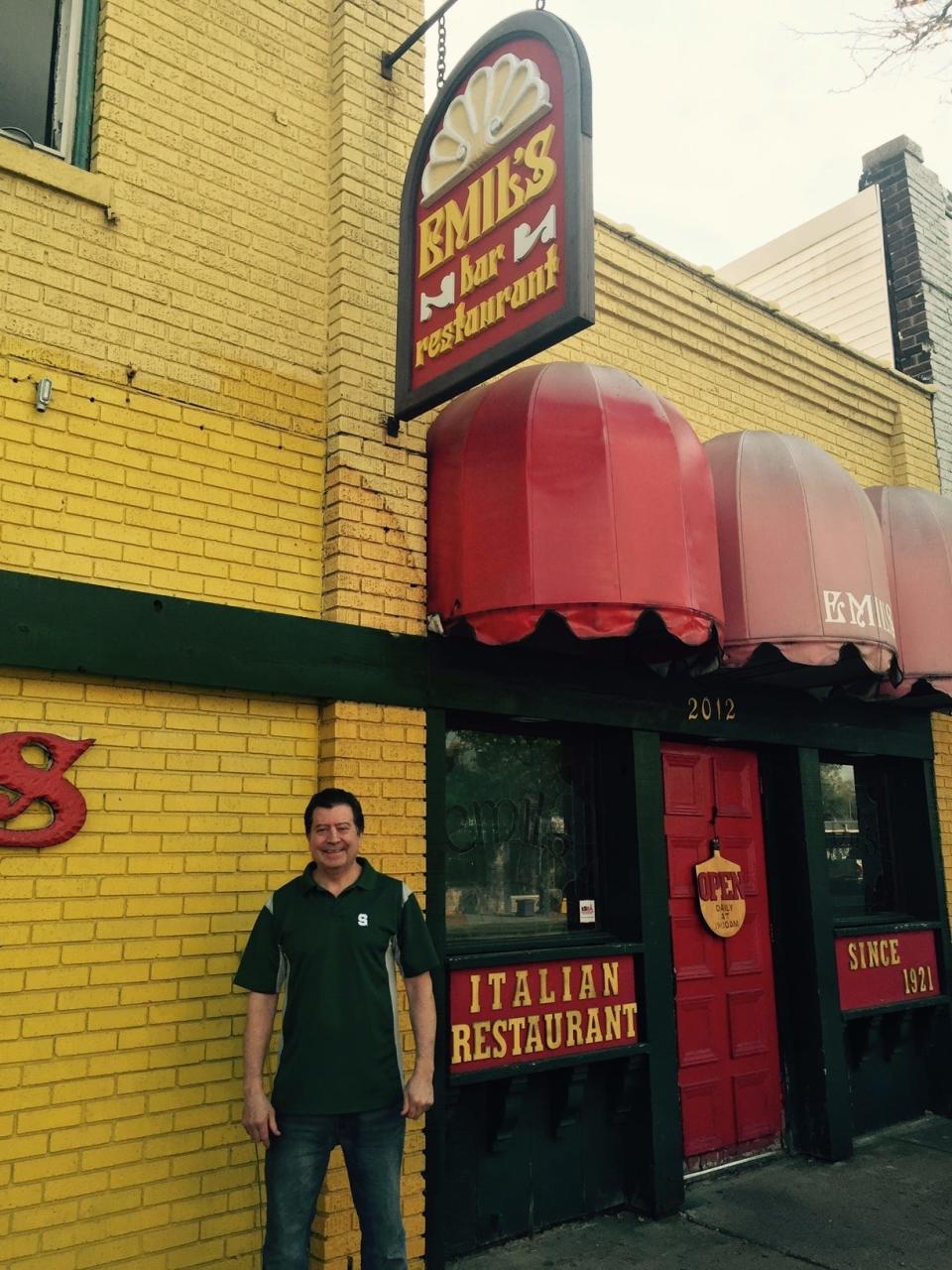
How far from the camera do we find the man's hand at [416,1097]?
3438 millimetres

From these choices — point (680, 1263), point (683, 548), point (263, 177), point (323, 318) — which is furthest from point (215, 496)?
point (680, 1263)

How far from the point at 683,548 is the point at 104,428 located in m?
2.62

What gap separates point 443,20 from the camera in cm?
513

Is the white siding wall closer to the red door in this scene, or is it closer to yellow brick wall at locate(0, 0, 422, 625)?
the red door

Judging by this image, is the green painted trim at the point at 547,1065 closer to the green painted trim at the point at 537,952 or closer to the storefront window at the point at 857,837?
the green painted trim at the point at 537,952

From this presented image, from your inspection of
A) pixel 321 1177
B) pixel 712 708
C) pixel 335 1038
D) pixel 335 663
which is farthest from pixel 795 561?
pixel 321 1177

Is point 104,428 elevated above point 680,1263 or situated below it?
above

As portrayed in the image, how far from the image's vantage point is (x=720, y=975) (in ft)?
20.7

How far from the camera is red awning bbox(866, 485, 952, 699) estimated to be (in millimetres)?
6520

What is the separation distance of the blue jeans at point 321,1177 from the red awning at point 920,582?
179 inches

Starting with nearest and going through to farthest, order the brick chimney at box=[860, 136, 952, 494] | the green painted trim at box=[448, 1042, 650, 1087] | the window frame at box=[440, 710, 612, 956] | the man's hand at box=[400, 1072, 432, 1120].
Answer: the man's hand at box=[400, 1072, 432, 1120] < the green painted trim at box=[448, 1042, 650, 1087] < the window frame at box=[440, 710, 612, 956] < the brick chimney at box=[860, 136, 952, 494]

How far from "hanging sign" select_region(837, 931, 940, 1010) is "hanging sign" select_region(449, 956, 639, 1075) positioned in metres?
2.12

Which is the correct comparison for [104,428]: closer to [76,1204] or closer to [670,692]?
[76,1204]

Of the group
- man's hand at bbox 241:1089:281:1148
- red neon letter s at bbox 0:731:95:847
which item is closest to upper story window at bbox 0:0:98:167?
red neon letter s at bbox 0:731:95:847
